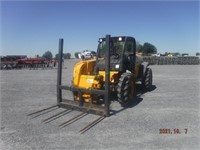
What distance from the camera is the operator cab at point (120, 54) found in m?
9.28

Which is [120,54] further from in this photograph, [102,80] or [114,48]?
[102,80]

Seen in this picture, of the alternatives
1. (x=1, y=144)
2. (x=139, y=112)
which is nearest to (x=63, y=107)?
(x=139, y=112)

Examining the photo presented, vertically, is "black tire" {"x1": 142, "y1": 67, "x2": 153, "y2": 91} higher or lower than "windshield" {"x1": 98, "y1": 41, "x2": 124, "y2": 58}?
lower

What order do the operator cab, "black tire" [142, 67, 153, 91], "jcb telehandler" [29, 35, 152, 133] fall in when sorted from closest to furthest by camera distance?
"jcb telehandler" [29, 35, 152, 133] < the operator cab < "black tire" [142, 67, 153, 91]

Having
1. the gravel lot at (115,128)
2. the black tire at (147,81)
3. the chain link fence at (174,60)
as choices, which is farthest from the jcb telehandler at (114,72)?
the chain link fence at (174,60)

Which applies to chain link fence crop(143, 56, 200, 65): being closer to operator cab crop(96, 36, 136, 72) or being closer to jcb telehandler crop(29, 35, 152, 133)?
operator cab crop(96, 36, 136, 72)

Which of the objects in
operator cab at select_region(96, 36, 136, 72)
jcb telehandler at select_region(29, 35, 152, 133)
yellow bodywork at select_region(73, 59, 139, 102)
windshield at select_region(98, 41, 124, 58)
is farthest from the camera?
windshield at select_region(98, 41, 124, 58)

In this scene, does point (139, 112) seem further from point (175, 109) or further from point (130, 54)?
point (130, 54)

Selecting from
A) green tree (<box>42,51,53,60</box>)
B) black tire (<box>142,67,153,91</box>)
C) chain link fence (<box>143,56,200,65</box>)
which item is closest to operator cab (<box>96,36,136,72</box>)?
black tire (<box>142,67,153,91</box>)

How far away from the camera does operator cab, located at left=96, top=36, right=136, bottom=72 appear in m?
9.28

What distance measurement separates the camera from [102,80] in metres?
8.62

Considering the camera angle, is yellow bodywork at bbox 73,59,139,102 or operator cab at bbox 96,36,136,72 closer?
yellow bodywork at bbox 73,59,139,102

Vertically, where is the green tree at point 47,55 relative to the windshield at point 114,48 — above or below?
above

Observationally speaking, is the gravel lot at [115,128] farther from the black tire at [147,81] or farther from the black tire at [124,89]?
the black tire at [147,81]
